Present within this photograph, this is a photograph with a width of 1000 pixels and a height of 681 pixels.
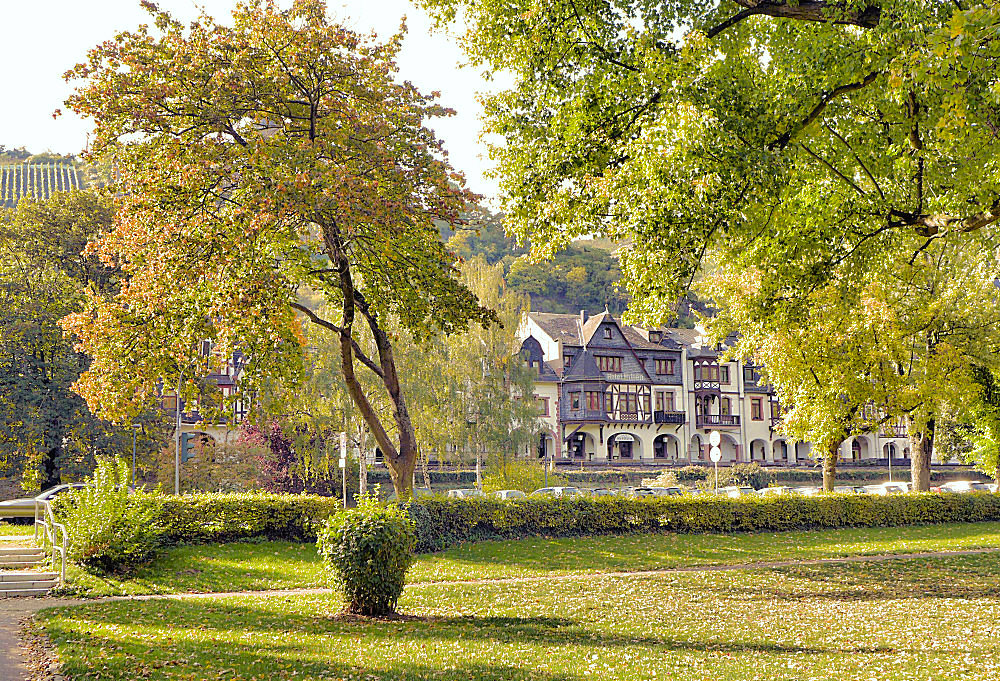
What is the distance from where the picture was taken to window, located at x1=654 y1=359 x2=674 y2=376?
260 feet

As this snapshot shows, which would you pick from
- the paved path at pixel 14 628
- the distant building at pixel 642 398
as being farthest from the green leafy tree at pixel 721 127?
the distant building at pixel 642 398

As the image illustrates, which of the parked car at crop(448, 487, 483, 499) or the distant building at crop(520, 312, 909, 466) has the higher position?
the distant building at crop(520, 312, 909, 466)

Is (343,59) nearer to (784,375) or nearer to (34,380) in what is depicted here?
(784,375)

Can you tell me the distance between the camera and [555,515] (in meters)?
26.1

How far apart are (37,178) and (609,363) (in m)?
92.2

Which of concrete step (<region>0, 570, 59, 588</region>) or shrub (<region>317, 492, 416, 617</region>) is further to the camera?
concrete step (<region>0, 570, 59, 588</region>)

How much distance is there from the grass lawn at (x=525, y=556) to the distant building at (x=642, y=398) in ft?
150

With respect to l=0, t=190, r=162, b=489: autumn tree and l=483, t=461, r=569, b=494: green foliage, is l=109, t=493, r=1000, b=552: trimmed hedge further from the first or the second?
l=0, t=190, r=162, b=489: autumn tree

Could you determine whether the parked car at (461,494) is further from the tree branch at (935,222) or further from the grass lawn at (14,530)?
the tree branch at (935,222)

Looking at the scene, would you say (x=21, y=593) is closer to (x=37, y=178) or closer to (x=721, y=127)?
(x=721, y=127)

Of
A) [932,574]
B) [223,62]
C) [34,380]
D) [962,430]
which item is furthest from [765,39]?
[962,430]

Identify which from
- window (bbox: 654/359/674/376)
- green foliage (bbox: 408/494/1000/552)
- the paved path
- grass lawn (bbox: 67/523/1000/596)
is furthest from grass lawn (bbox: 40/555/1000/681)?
window (bbox: 654/359/674/376)

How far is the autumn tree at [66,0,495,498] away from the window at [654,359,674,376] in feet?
200

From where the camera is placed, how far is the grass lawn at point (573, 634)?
31.2ft
